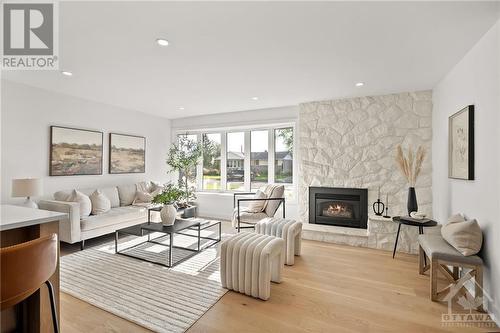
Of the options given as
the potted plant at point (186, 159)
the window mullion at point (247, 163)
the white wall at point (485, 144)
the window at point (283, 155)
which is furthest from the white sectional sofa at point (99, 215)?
the white wall at point (485, 144)

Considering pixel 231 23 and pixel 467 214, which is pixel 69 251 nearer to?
pixel 231 23

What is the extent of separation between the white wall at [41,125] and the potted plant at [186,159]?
1.08 m

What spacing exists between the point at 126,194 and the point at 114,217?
3.13ft

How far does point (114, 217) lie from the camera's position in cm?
388

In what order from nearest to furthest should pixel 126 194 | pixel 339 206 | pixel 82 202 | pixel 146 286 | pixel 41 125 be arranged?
pixel 146 286, pixel 82 202, pixel 41 125, pixel 339 206, pixel 126 194

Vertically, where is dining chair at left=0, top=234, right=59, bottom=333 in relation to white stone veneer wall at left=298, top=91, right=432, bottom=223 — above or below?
below

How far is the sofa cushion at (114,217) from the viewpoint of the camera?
11.6 feet

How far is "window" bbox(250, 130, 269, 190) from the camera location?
540cm

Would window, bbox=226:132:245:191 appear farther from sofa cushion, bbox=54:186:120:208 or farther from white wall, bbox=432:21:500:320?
white wall, bbox=432:21:500:320

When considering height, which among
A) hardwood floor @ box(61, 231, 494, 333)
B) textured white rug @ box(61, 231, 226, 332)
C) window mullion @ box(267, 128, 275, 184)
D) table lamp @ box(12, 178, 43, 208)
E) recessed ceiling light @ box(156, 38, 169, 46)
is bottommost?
hardwood floor @ box(61, 231, 494, 333)

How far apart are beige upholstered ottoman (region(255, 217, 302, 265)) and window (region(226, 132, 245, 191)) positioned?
2383 millimetres

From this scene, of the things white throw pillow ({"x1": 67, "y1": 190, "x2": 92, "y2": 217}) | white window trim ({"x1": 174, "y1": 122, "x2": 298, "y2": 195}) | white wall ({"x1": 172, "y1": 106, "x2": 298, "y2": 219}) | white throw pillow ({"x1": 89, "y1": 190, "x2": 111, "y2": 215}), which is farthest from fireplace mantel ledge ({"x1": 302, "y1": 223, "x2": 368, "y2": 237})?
white throw pillow ({"x1": 67, "y1": 190, "x2": 92, "y2": 217})

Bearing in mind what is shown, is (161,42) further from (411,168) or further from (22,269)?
(411,168)

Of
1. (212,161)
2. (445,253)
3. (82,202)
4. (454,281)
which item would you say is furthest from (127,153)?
(454,281)
